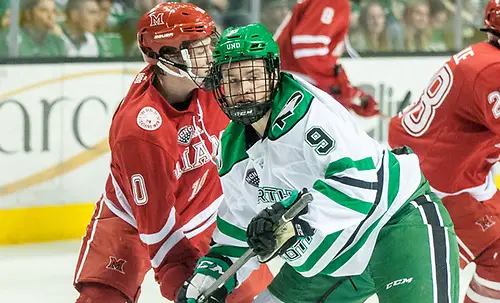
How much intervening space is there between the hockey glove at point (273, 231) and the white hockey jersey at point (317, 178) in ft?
0.09

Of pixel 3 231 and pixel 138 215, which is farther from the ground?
pixel 138 215

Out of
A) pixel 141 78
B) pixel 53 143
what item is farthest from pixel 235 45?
pixel 53 143

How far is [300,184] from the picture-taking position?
2396 mm

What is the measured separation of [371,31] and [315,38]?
1.30m

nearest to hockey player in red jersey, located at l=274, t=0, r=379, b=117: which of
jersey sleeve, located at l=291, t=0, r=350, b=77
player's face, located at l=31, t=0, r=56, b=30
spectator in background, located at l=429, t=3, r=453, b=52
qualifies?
jersey sleeve, located at l=291, t=0, r=350, b=77

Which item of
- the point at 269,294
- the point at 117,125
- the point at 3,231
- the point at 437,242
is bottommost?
the point at 3,231

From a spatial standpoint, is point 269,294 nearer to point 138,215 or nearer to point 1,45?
point 138,215

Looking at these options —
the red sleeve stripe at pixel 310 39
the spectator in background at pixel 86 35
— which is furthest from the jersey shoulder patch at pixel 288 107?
the spectator in background at pixel 86 35

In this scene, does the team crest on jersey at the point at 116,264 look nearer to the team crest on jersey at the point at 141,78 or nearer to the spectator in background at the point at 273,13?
the team crest on jersey at the point at 141,78

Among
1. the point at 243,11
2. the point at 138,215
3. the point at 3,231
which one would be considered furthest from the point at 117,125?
the point at 243,11

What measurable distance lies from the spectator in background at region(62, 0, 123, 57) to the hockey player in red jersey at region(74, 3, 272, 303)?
2217mm

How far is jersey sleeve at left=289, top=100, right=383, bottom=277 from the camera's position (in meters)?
2.28

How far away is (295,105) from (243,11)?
3.31 metres

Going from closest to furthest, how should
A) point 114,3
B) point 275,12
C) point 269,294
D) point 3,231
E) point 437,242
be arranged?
point 437,242
point 269,294
point 3,231
point 114,3
point 275,12
